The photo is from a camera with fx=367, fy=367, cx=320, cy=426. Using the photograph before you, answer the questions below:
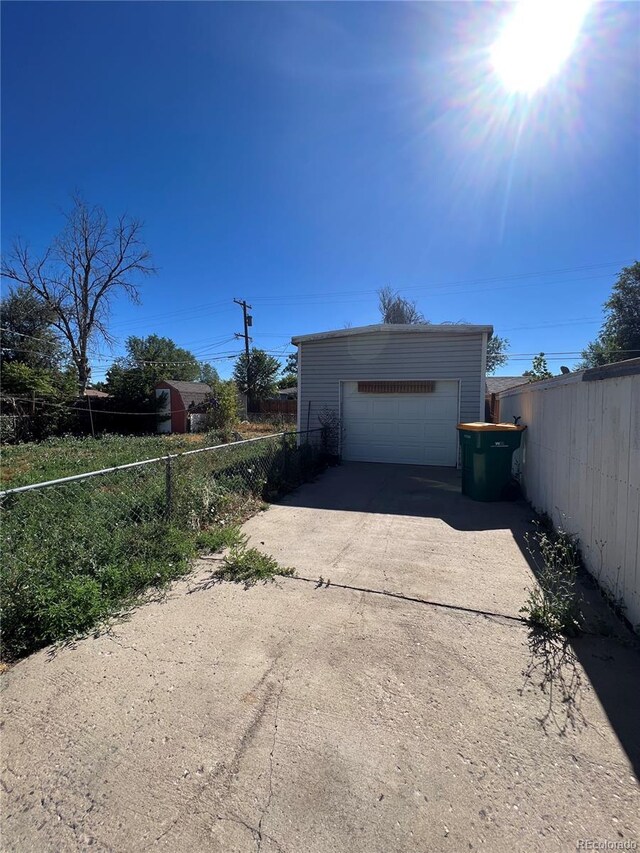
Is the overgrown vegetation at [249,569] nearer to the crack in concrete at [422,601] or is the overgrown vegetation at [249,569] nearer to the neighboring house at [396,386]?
the crack in concrete at [422,601]

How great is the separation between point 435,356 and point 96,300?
23953 mm

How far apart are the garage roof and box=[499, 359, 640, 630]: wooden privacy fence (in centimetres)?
375

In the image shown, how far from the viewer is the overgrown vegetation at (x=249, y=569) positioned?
3.16 m

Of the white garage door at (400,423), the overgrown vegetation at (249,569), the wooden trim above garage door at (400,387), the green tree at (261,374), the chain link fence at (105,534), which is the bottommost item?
the overgrown vegetation at (249,569)

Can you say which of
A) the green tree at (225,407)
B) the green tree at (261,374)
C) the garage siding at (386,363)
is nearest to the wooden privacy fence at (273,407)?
the green tree at (261,374)

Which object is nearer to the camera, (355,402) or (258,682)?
(258,682)

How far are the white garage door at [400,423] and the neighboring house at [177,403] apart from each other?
51.1 ft

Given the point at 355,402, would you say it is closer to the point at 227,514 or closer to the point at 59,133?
the point at 227,514

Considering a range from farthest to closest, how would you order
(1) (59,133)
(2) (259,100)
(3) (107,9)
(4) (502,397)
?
(4) (502,397), (1) (59,133), (2) (259,100), (3) (107,9)

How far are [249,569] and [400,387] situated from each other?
6478 millimetres

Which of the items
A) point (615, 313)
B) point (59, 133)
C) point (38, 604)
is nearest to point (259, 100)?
point (59, 133)

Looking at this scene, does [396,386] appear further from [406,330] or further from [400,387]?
[406,330]

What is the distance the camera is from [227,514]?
190 inches

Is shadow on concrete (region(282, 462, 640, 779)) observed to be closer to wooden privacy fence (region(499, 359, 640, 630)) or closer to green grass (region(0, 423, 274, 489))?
wooden privacy fence (region(499, 359, 640, 630))
